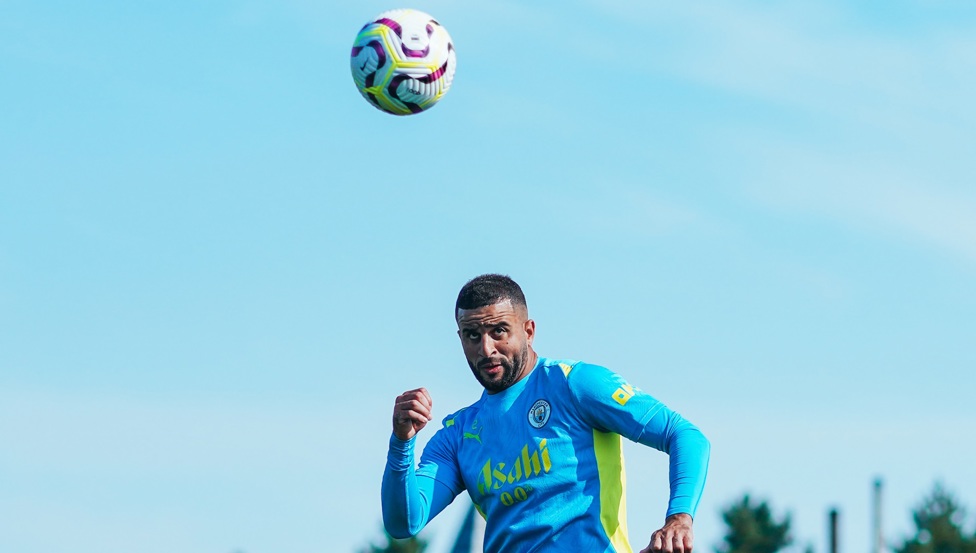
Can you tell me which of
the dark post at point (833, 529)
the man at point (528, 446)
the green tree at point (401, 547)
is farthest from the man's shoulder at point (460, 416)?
the green tree at point (401, 547)

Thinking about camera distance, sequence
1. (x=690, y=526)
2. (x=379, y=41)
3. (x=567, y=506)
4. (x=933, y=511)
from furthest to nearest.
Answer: (x=933, y=511) < (x=379, y=41) < (x=567, y=506) < (x=690, y=526)

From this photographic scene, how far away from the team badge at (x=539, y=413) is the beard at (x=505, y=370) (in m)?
0.26

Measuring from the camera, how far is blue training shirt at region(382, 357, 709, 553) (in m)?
10.2

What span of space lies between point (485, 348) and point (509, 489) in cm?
88

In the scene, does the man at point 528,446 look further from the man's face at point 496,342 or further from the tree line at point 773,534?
the tree line at point 773,534

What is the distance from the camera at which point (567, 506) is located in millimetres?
10305

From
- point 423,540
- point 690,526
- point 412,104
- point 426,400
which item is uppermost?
point 423,540

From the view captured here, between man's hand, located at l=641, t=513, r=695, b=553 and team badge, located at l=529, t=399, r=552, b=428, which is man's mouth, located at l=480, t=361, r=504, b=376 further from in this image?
man's hand, located at l=641, t=513, r=695, b=553

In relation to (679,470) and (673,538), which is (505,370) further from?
(673,538)

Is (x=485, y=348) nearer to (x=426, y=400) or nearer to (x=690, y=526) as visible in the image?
(x=426, y=400)

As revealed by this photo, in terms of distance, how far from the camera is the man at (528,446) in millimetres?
10219

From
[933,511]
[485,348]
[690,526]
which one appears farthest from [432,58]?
[933,511]

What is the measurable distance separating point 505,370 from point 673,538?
1861 mm

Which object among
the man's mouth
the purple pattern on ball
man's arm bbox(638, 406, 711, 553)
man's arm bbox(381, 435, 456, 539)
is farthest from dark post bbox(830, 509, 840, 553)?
man's arm bbox(638, 406, 711, 553)
